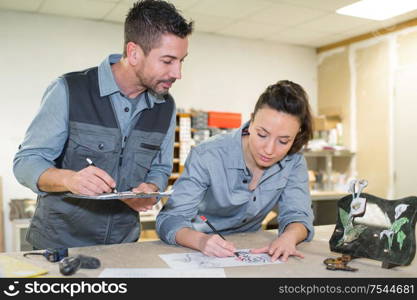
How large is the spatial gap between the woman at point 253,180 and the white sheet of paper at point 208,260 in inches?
1.8

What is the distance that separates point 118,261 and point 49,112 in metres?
0.62

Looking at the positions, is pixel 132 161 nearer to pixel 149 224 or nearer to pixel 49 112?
pixel 49 112

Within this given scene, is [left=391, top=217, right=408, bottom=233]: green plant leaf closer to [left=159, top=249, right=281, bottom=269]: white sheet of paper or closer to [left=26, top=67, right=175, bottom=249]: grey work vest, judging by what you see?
[left=159, top=249, right=281, bottom=269]: white sheet of paper

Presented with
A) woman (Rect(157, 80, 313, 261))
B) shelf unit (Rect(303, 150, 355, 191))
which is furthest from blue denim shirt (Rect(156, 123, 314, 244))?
shelf unit (Rect(303, 150, 355, 191))

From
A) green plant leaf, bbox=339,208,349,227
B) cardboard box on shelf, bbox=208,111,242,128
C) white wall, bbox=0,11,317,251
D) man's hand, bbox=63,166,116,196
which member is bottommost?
green plant leaf, bbox=339,208,349,227

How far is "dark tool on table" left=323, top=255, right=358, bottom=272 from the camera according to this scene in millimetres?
1285

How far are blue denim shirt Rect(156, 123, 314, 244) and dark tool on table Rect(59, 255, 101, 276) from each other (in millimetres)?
367

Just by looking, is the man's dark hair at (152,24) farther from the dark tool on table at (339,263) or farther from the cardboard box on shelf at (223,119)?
the cardboard box on shelf at (223,119)

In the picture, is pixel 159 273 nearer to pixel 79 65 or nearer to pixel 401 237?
pixel 401 237

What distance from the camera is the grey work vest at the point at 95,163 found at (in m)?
1.63

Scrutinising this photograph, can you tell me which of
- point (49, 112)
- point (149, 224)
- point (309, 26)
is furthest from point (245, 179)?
point (309, 26)

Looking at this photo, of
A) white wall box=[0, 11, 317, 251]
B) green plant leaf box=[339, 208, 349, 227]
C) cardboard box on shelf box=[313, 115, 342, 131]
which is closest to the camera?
green plant leaf box=[339, 208, 349, 227]

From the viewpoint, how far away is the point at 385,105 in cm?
476

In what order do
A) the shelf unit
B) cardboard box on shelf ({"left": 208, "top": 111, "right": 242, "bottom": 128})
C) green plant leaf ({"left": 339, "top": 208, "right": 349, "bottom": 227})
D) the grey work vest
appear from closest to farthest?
green plant leaf ({"left": 339, "top": 208, "right": 349, "bottom": 227})
the grey work vest
cardboard box on shelf ({"left": 208, "top": 111, "right": 242, "bottom": 128})
the shelf unit
